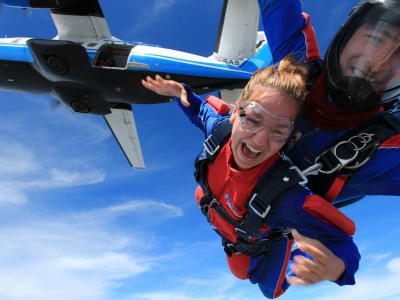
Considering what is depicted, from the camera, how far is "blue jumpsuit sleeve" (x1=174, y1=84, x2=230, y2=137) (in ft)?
5.97

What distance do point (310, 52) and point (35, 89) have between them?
7608 mm

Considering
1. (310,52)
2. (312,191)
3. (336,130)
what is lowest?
(312,191)

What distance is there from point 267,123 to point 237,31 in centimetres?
564

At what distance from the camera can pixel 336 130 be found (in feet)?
4.77

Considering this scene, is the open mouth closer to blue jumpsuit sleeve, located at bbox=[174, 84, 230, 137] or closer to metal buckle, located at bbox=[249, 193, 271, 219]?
metal buckle, located at bbox=[249, 193, 271, 219]

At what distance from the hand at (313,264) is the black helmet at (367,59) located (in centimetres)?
79

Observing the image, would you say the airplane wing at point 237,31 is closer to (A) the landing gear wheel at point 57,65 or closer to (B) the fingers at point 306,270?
(A) the landing gear wheel at point 57,65

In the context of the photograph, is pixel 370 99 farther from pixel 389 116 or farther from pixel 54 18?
pixel 54 18

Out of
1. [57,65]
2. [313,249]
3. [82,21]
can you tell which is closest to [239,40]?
[82,21]

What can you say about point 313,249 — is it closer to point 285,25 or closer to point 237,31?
point 285,25

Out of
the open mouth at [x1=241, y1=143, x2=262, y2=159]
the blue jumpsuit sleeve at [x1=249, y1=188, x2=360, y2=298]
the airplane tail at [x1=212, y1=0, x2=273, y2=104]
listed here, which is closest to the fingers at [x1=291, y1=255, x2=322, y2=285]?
the blue jumpsuit sleeve at [x1=249, y1=188, x2=360, y2=298]

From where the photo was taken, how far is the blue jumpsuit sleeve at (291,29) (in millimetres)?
1585

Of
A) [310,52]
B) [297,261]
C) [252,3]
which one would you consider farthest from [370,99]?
[252,3]

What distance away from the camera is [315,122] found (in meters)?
1.47
